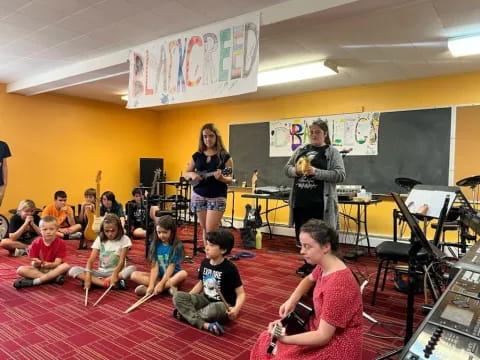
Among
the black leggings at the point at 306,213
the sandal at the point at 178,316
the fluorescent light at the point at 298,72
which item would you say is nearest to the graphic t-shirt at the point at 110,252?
the sandal at the point at 178,316

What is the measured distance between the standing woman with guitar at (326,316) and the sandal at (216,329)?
2.60ft

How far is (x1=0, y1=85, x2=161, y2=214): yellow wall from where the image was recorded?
571 cm

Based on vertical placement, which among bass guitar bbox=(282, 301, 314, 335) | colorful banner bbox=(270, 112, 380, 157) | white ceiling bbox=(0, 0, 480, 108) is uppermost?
white ceiling bbox=(0, 0, 480, 108)

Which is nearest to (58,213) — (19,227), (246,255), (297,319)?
(19,227)

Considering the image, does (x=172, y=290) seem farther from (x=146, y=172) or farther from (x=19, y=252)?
(x=146, y=172)

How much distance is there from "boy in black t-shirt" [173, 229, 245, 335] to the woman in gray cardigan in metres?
0.94

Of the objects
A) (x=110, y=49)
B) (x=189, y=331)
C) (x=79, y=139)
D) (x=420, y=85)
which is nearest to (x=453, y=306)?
(x=189, y=331)

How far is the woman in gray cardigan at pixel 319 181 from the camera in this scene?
3.02 metres

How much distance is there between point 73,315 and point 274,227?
394cm

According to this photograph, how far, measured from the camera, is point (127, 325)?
2.31 meters

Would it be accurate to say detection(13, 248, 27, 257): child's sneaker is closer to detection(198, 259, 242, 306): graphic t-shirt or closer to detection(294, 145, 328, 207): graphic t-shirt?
detection(198, 259, 242, 306): graphic t-shirt

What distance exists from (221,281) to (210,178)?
106 cm

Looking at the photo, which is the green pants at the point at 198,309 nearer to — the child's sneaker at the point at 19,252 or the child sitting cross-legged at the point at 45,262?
the child sitting cross-legged at the point at 45,262

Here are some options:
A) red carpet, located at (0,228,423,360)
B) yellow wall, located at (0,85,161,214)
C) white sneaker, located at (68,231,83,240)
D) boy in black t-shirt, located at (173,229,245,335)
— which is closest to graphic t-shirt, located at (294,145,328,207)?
red carpet, located at (0,228,423,360)
